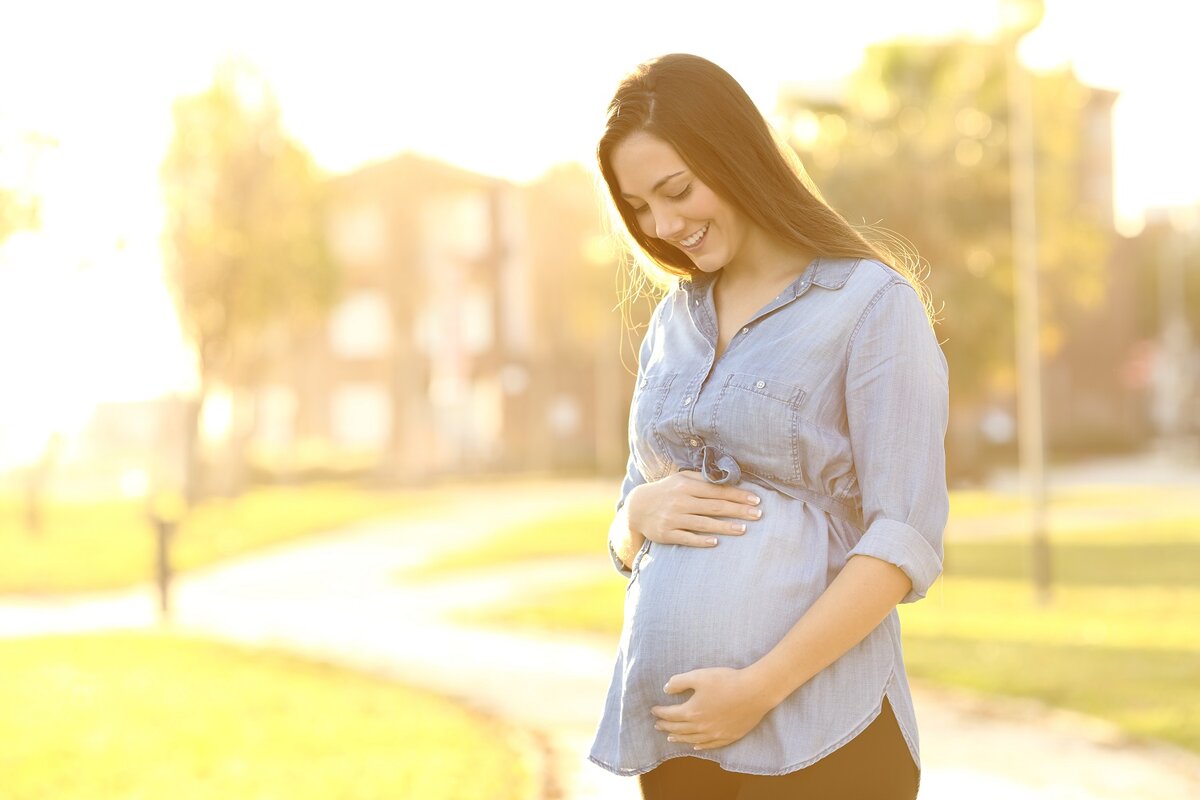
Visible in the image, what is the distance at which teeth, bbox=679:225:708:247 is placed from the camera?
2.29 metres

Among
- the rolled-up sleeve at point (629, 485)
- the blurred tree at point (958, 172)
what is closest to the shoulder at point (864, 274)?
the rolled-up sleeve at point (629, 485)

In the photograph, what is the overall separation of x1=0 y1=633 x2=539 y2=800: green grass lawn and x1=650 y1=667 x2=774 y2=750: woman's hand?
14.0ft

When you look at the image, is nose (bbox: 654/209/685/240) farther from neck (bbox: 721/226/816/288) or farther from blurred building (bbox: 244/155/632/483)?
blurred building (bbox: 244/155/632/483)

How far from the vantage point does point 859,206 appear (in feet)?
71.8

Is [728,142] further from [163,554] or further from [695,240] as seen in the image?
[163,554]

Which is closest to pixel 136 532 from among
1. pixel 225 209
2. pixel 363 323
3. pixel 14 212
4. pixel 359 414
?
pixel 14 212

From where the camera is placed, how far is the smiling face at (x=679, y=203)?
88.1 inches

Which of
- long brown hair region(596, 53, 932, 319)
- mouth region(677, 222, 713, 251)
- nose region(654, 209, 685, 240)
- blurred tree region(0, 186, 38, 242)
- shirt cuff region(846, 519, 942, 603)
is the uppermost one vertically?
blurred tree region(0, 186, 38, 242)

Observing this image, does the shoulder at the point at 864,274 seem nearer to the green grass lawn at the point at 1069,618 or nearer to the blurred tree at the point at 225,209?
the green grass lawn at the point at 1069,618

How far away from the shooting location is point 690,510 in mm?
2270

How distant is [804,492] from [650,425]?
11.6 inches

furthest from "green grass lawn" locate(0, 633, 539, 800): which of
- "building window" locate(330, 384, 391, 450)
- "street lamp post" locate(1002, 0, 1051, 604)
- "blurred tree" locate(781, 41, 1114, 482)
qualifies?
"building window" locate(330, 384, 391, 450)

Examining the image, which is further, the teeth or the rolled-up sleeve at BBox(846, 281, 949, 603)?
the teeth

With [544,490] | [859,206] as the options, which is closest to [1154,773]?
[859,206]
